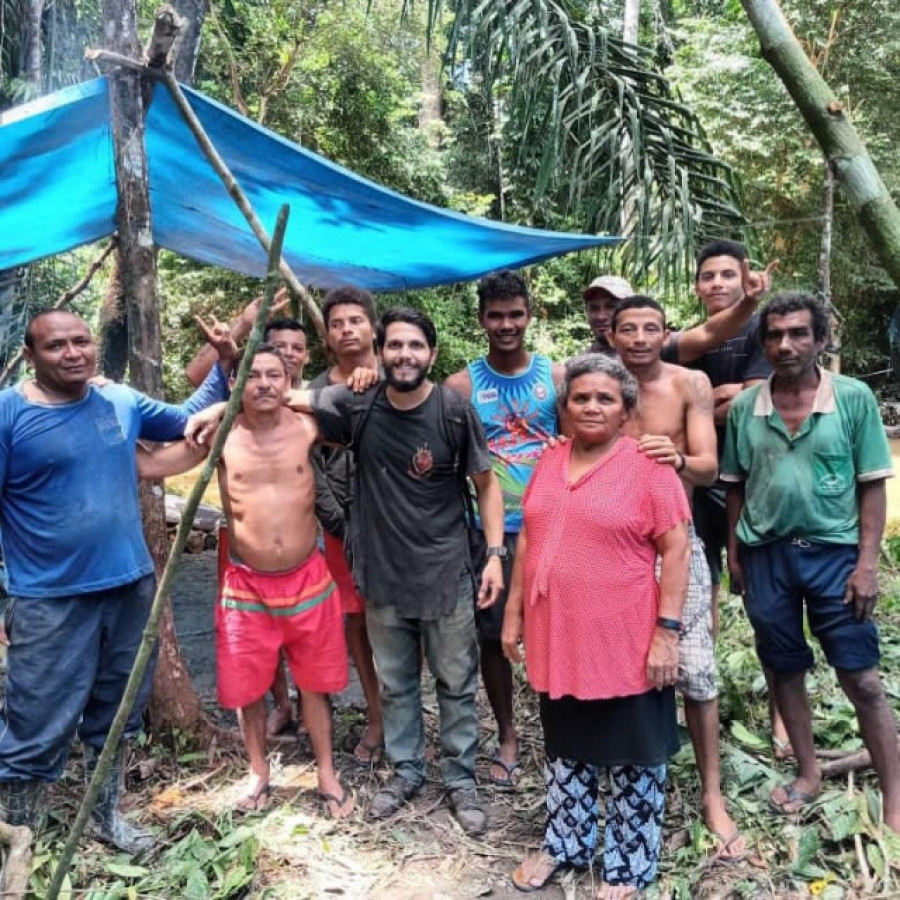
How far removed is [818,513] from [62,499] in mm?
2353

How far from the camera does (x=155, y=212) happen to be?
409 cm

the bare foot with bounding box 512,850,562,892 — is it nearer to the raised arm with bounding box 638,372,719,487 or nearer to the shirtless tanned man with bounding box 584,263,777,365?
the raised arm with bounding box 638,372,719,487

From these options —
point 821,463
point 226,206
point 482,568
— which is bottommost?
point 482,568

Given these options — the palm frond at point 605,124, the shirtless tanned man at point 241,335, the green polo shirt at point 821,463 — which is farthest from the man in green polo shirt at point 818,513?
the palm frond at point 605,124

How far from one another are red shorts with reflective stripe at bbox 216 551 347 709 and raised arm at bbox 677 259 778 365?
1637 mm

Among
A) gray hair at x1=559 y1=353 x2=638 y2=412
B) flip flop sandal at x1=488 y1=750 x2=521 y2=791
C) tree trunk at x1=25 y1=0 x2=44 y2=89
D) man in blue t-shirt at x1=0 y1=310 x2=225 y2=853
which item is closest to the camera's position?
gray hair at x1=559 y1=353 x2=638 y2=412

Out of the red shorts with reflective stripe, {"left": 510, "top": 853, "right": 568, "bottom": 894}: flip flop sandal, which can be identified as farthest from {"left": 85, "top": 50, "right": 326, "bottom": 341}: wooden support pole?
{"left": 510, "top": 853, "right": 568, "bottom": 894}: flip flop sandal

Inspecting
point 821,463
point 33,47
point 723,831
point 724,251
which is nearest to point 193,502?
point 821,463

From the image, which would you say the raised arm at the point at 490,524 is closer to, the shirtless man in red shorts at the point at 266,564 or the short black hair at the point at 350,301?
the shirtless man in red shorts at the point at 266,564

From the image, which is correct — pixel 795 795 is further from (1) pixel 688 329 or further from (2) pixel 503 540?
(1) pixel 688 329

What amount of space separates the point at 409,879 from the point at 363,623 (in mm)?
1018

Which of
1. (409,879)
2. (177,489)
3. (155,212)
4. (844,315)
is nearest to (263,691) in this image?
(409,879)

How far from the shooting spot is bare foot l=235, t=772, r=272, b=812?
293 cm

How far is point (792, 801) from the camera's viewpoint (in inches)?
109
